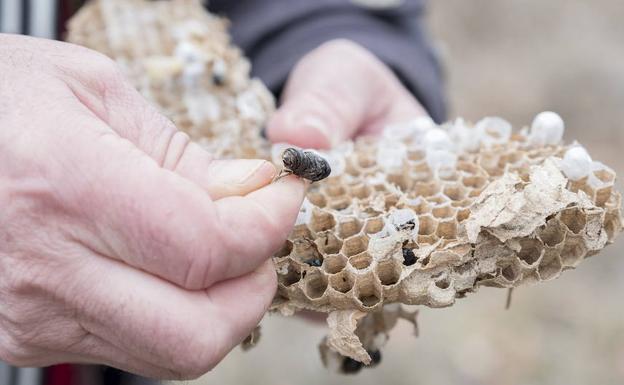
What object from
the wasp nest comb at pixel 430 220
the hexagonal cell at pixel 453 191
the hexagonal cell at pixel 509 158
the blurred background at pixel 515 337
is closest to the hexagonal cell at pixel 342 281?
the wasp nest comb at pixel 430 220

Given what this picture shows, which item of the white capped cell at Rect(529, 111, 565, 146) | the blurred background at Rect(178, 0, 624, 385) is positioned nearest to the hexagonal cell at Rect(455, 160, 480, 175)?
the white capped cell at Rect(529, 111, 565, 146)

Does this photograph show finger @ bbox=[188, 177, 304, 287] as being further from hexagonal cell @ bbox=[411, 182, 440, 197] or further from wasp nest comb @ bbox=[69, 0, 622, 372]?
hexagonal cell @ bbox=[411, 182, 440, 197]

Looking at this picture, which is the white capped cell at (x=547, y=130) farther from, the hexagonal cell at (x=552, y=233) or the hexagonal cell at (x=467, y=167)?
the hexagonal cell at (x=552, y=233)

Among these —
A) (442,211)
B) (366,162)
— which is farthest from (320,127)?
(442,211)

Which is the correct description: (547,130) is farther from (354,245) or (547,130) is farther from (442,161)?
(354,245)

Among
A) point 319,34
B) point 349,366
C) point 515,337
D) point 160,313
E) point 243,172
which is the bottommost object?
point 515,337

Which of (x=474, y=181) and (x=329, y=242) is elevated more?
(x=474, y=181)
